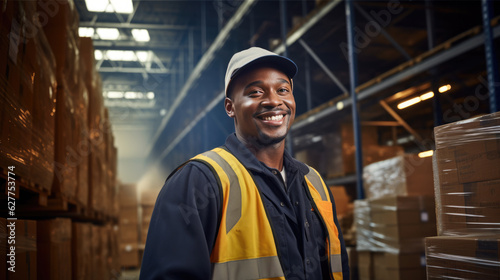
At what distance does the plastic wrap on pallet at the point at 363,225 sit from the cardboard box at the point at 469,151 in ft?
10.5

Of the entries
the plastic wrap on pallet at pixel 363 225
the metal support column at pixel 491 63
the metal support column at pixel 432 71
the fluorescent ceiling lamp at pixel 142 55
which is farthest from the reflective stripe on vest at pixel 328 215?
the fluorescent ceiling lamp at pixel 142 55

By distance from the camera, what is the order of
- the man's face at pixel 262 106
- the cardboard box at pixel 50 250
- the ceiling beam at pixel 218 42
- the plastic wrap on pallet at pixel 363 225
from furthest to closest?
the ceiling beam at pixel 218 42 < the plastic wrap on pallet at pixel 363 225 < the cardboard box at pixel 50 250 < the man's face at pixel 262 106

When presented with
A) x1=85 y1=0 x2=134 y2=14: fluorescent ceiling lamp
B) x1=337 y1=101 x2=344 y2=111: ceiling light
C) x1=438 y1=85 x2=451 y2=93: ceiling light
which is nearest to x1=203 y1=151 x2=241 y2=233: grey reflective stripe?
x1=337 y1=101 x2=344 y2=111: ceiling light

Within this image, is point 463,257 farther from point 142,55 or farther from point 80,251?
point 142,55

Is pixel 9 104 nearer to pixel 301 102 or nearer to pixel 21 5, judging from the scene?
pixel 21 5

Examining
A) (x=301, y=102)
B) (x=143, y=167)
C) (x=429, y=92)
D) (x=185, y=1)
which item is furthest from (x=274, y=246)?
(x=143, y=167)

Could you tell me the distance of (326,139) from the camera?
26.6 feet

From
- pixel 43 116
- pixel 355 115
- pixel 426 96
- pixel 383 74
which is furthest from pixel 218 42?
pixel 43 116

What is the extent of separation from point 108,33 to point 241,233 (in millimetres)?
15155

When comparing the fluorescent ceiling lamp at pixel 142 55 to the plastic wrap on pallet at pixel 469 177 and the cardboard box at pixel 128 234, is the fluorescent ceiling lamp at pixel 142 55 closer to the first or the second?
the cardboard box at pixel 128 234

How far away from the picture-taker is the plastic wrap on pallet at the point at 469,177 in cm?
200

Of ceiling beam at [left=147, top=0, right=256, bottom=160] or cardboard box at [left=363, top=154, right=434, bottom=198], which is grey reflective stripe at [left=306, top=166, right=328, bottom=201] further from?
ceiling beam at [left=147, top=0, right=256, bottom=160]

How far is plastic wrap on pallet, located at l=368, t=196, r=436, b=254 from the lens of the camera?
482 centimetres

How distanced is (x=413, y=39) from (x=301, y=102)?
323cm
